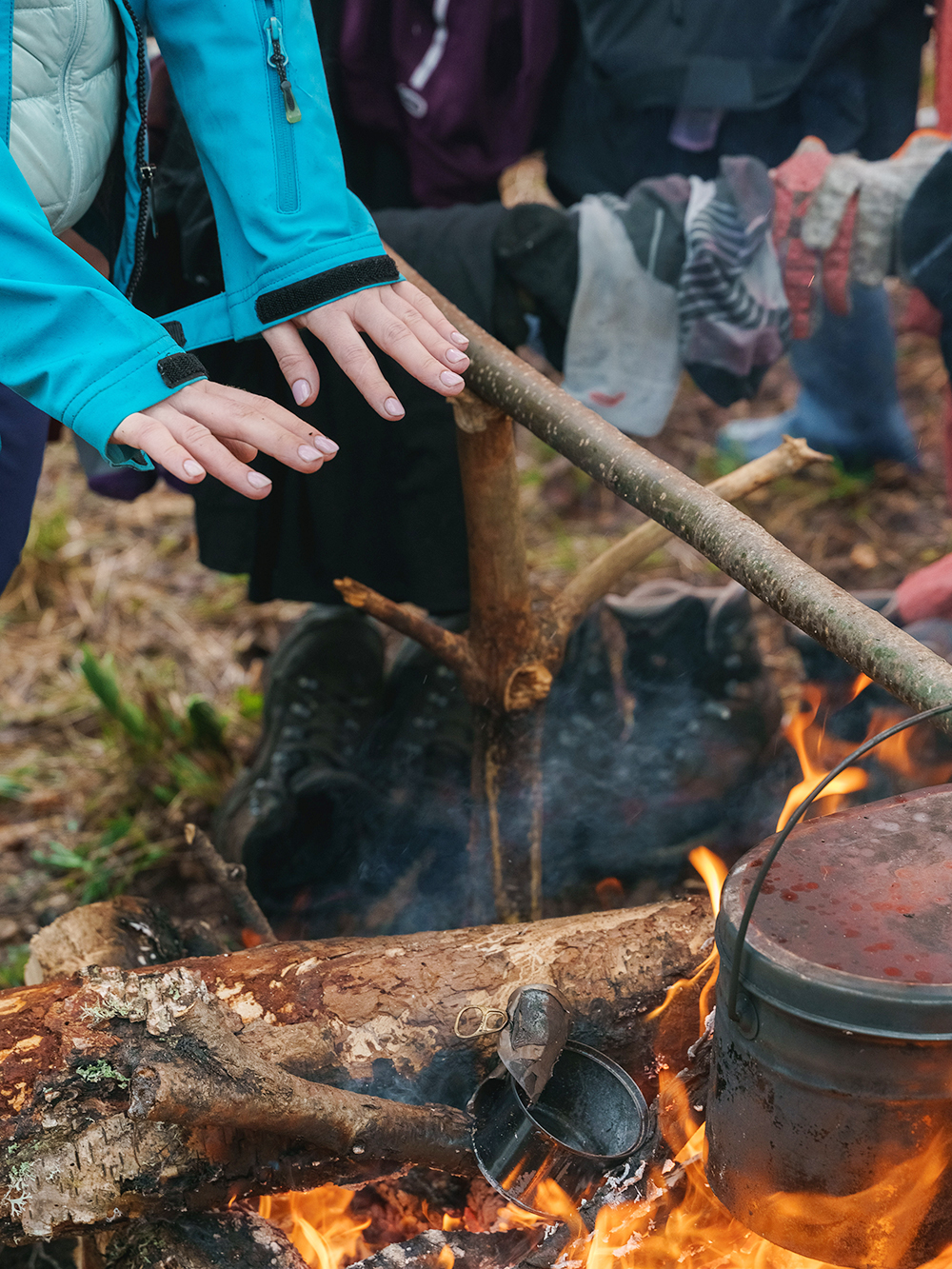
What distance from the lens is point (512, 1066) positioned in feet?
4.98

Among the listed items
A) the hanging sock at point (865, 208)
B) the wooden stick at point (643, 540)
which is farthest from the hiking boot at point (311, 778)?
the hanging sock at point (865, 208)

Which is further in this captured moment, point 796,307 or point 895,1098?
point 796,307

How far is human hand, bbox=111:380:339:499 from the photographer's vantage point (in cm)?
142

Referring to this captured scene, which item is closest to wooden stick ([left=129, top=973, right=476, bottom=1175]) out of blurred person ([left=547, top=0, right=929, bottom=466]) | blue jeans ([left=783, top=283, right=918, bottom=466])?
blurred person ([left=547, top=0, right=929, bottom=466])

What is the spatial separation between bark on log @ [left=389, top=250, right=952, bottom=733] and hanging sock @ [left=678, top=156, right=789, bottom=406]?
641mm

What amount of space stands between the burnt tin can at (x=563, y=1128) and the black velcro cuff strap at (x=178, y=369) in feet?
3.67

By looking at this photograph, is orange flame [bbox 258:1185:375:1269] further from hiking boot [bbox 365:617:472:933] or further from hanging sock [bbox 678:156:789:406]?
hanging sock [bbox 678:156:789:406]

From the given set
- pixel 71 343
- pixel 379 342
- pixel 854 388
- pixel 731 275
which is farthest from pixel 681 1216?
pixel 854 388

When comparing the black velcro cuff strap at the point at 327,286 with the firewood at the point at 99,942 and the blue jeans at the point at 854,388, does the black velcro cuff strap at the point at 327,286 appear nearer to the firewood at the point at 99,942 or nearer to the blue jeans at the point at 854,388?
the firewood at the point at 99,942

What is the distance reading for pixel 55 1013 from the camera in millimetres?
1568

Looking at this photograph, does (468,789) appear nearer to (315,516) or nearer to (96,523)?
(315,516)

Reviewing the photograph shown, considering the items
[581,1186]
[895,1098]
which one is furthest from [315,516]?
[895,1098]

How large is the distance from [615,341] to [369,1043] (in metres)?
1.68

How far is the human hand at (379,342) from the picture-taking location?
1.70 metres
